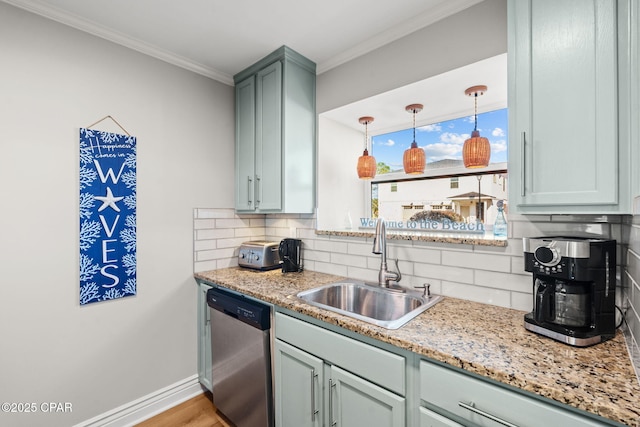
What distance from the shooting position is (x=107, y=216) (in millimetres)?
1793

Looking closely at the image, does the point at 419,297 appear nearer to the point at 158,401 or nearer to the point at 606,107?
the point at 606,107

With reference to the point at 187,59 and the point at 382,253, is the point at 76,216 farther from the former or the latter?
the point at 382,253

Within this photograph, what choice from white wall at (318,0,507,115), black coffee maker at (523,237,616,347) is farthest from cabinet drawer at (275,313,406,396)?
white wall at (318,0,507,115)

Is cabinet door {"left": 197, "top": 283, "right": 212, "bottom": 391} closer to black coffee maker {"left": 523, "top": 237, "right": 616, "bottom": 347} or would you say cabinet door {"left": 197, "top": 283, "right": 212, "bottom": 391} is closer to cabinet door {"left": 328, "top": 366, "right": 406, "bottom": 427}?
cabinet door {"left": 328, "top": 366, "right": 406, "bottom": 427}

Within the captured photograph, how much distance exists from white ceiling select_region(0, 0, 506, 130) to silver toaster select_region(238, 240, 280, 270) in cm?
115

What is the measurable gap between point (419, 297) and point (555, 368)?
74 cm

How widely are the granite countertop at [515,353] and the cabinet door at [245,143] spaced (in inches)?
42.2

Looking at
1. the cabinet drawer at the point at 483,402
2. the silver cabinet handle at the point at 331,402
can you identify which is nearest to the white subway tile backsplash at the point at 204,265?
the silver cabinet handle at the point at 331,402

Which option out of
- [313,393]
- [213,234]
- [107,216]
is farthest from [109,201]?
[313,393]

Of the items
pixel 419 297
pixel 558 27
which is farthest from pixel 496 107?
pixel 419 297

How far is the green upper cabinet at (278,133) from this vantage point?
205cm

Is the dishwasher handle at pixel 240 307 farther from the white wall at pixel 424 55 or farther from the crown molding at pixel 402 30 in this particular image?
the crown molding at pixel 402 30

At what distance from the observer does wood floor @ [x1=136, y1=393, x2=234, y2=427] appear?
1905mm

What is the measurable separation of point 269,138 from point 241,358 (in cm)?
145
